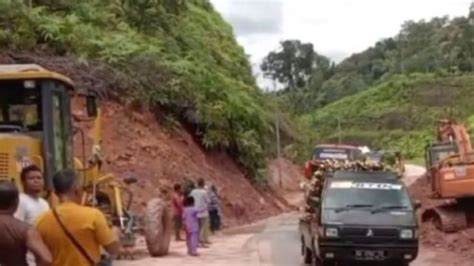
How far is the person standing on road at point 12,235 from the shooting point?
7781 mm

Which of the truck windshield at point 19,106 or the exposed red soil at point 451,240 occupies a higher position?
the truck windshield at point 19,106

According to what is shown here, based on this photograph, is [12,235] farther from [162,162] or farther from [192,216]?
[162,162]

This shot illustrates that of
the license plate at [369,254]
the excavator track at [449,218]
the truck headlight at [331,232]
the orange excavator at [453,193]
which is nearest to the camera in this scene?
the license plate at [369,254]

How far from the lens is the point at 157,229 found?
21.6 m

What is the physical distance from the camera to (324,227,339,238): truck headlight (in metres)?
18.6

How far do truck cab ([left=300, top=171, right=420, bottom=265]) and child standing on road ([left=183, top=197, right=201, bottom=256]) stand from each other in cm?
353

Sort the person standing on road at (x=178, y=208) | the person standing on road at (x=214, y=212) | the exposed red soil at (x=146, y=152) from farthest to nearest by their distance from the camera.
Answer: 1. the exposed red soil at (x=146, y=152)
2. the person standing on road at (x=214, y=212)
3. the person standing on road at (x=178, y=208)

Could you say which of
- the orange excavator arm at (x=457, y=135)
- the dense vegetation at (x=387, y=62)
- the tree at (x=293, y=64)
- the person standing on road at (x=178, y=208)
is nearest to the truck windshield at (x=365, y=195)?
the person standing on road at (x=178, y=208)

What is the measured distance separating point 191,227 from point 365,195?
4553mm

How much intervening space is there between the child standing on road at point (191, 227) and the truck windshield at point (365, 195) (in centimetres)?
390

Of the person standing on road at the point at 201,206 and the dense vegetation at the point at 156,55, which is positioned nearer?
the person standing on road at the point at 201,206

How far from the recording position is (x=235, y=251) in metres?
24.1

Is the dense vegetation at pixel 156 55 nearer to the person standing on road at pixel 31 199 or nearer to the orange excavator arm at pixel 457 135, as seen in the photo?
the orange excavator arm at pixel 457 135

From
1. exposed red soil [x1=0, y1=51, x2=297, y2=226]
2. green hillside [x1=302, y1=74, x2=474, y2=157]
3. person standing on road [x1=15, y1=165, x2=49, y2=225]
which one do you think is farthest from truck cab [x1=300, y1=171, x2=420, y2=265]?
green hillside [x1=302, y1=74, x2=474, y2=157]
